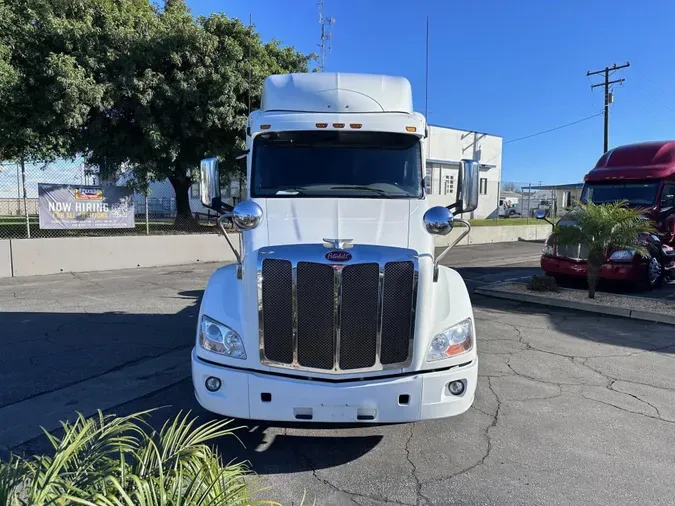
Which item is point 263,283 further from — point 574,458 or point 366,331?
point 574,458

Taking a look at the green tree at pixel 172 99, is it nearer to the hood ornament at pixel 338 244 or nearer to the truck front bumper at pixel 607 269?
the truck front bumper at pixel 607 269

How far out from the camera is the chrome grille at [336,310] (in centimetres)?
319

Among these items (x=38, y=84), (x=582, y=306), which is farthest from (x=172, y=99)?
(x=582, y=306)

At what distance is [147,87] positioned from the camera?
13703 millimetres

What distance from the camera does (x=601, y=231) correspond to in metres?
8.27

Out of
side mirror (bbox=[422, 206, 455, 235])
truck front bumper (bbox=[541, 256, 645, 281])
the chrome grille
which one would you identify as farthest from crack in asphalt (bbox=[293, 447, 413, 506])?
truck front bumper (bbox=[541, 256, 645, 281])

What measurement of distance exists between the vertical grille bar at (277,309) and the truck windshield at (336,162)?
1.43 m

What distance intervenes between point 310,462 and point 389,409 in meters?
0.76

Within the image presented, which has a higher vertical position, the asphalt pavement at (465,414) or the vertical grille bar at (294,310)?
the vertical grille bar at (294,310)

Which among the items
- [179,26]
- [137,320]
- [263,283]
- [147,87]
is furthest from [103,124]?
[263,283]

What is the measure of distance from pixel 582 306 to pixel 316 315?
6.92 meters

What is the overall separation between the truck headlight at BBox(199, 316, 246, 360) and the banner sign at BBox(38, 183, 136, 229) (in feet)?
36.4

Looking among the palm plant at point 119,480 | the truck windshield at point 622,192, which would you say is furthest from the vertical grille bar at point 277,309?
the truck windshield at point 622,192

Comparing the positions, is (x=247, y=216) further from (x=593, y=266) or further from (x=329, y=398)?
(x=593, y=266)
